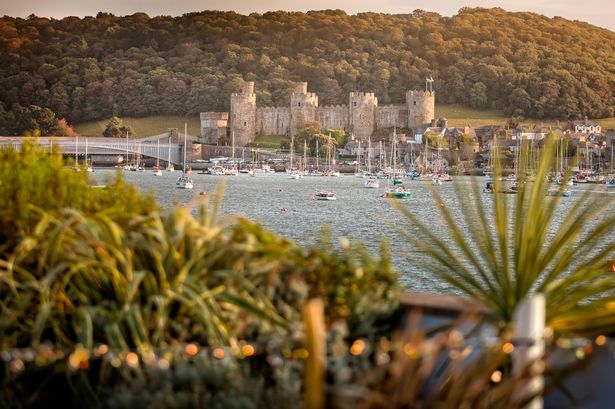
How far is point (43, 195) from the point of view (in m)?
4.04

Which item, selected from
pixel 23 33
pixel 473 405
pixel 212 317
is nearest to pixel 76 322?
pixel 212 317

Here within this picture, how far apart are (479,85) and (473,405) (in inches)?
4685

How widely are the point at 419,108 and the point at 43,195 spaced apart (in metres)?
109

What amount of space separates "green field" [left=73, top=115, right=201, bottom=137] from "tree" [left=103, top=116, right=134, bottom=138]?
392 centimetres

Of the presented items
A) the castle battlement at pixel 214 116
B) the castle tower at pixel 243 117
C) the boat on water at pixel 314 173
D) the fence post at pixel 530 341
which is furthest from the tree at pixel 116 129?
the fence post at pixel 530 341

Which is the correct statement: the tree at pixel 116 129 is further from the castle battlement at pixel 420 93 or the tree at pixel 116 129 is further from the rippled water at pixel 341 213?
the rippled water at pixel 341 213

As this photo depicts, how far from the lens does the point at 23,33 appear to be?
411 ft

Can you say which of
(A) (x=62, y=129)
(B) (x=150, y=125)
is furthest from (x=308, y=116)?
(A) (x=62, y=129)

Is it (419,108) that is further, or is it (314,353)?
(419,108)

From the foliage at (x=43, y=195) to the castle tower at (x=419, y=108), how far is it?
108179 millimetres

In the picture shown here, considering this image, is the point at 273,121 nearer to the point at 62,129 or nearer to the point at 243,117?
the point at 243,117

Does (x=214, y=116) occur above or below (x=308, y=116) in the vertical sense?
below

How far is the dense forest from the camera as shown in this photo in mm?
120312

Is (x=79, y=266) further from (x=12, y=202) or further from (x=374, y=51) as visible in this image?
(x=374, y=51)
